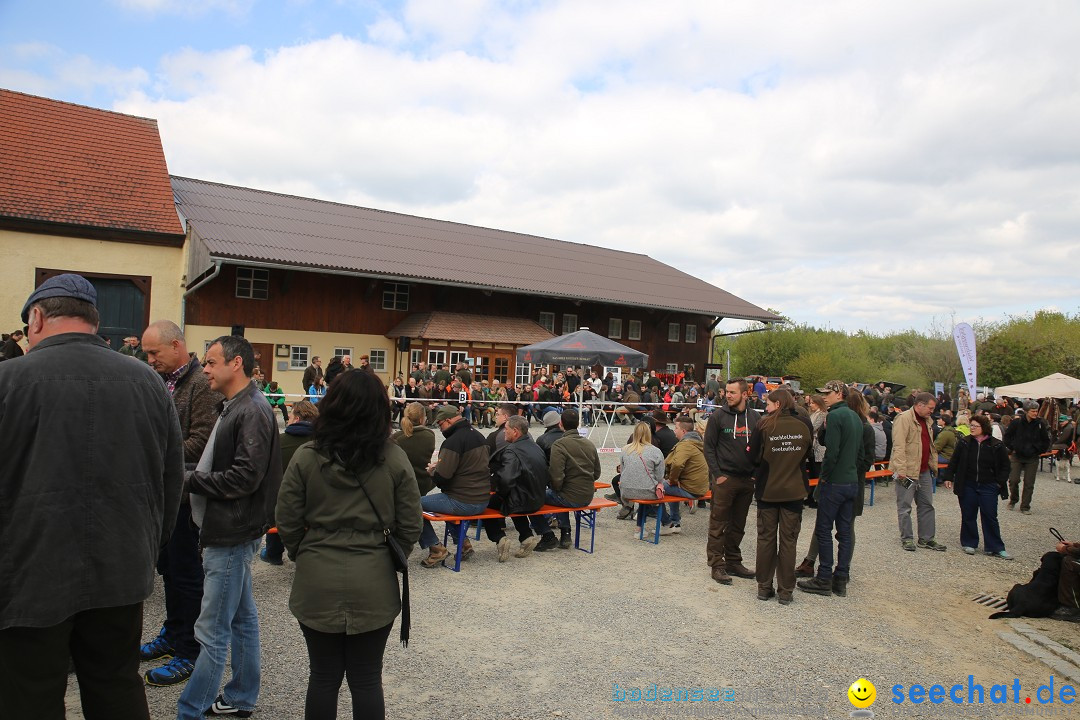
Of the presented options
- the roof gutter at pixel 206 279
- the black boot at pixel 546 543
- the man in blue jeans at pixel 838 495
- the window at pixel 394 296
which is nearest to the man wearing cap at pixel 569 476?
the black boot at pixel 546 543

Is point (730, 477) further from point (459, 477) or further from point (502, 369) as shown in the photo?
point (502, 369)

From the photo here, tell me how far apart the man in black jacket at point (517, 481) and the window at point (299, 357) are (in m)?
18.4

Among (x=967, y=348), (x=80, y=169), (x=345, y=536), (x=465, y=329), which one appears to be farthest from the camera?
(x=465, y=329)

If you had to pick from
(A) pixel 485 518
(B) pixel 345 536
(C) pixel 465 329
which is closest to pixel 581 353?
(A) pixel 485 518

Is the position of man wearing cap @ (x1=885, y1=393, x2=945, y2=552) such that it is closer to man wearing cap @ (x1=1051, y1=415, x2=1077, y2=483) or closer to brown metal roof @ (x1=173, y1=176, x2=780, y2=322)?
man wearing cap @ (x1=1051, y1=415, x2=1077, y2=483)

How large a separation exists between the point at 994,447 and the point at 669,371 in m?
26.6

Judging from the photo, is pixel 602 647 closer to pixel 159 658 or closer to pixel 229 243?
pixel 159 658

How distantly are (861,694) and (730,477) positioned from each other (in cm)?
279

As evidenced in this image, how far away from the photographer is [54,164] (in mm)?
21266

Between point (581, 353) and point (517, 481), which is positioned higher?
point (581, 353)

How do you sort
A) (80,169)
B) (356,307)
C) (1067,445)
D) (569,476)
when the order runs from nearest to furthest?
1. (569,476)
2. (1067,445)
3. (80,169)
4. (356,307)

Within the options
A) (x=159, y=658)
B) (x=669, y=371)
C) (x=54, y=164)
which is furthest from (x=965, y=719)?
(x=669, y=371)

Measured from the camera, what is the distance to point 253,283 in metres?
23.2

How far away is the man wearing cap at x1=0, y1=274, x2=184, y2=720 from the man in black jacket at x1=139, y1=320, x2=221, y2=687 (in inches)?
55.4
